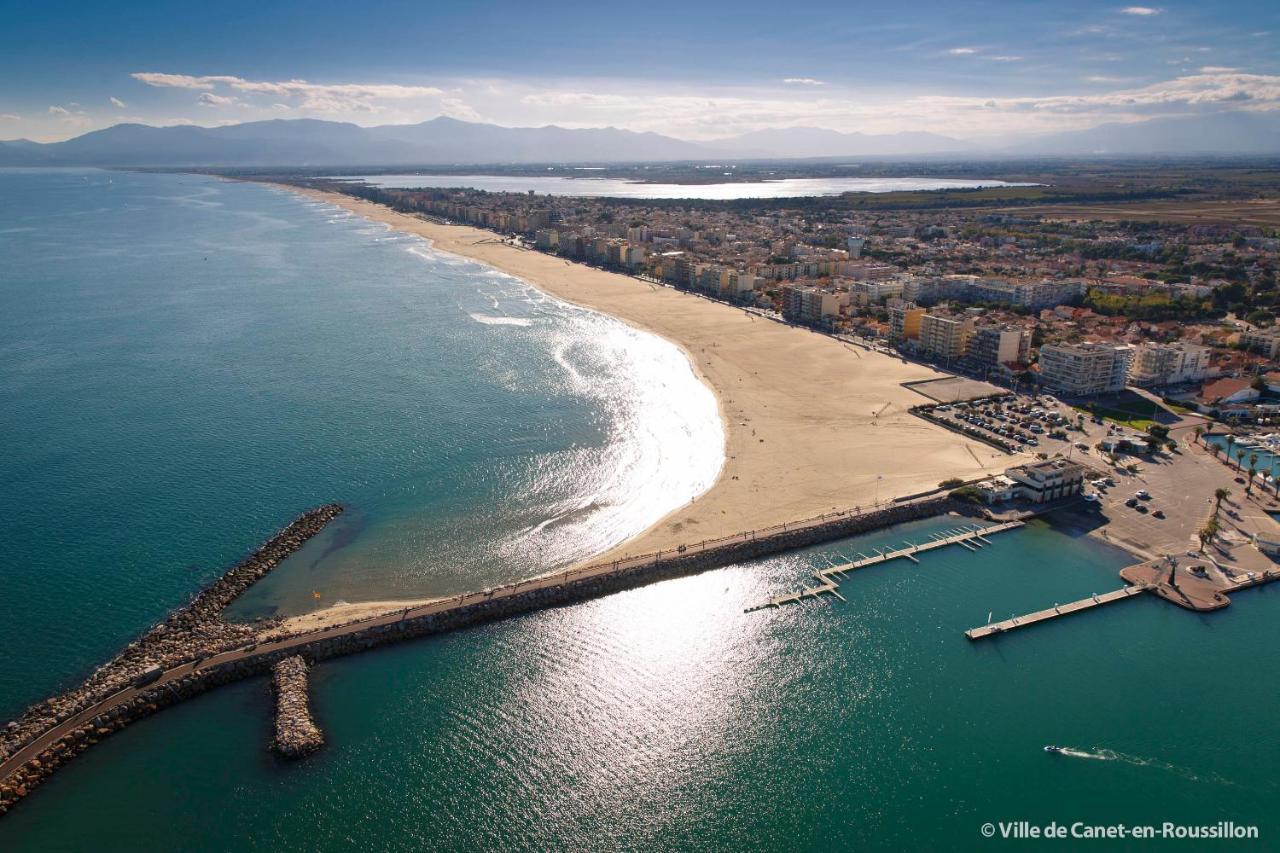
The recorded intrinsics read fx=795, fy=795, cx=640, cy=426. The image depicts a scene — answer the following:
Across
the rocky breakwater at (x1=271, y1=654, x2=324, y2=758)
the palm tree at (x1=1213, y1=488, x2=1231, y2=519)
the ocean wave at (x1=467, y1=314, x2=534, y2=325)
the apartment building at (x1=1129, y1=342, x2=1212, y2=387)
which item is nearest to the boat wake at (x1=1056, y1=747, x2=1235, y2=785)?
the palm tree at (x1=1213, y1=488, x2=1231, y2=519)

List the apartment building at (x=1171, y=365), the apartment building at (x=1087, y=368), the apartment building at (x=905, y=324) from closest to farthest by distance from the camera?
the apartment building at (x=1087, y=368) < the apartment building at (x=1171, y=365) < the apartment building at (x=905, y=324)

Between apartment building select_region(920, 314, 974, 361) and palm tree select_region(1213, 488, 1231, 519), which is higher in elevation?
apartment building select_region(920, 314, 974, 361)

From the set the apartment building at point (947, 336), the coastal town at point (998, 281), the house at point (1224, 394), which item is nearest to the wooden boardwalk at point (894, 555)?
the coastal town at point (998, 281)

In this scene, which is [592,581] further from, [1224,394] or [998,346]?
[1224,394]

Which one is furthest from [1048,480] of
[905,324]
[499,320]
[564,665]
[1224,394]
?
[499,320]

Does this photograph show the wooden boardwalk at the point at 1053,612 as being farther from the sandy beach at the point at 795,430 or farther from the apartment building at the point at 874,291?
the apartment building at the point at 874,291

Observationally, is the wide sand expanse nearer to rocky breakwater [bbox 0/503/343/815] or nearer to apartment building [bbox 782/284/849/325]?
apartment building [bbox 782/284/849/325]
